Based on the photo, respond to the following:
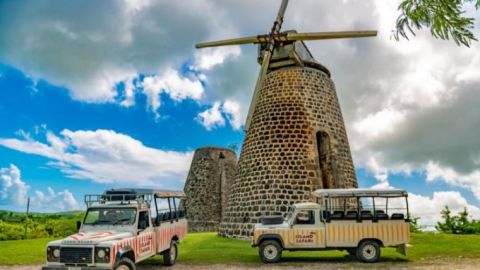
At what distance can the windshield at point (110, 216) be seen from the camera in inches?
440

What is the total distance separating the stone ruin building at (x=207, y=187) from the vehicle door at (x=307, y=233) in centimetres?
2308

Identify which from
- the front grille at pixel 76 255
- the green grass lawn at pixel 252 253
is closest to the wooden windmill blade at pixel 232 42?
the green grass lawn at pixel 252 253

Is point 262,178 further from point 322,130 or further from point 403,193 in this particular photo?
point 403,193

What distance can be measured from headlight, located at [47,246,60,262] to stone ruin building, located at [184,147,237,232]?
86.8ft

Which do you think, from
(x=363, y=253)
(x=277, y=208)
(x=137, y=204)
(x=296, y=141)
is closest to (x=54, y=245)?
(x=137, y=204)

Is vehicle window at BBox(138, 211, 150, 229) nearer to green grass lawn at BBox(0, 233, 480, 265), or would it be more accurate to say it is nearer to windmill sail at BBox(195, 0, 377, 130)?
green grass lawn at BBox(0, 233, 480, 265)

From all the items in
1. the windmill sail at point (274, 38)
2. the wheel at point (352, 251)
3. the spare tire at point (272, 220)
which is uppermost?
the windmill sail at point (274, 38)

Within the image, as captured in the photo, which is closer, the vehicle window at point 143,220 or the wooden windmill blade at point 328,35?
the vehicle window at point 143,220

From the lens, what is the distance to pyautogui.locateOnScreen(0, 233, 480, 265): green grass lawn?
47.3 feet

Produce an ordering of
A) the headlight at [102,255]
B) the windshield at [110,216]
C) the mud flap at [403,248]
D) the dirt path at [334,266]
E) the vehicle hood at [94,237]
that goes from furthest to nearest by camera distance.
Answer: the mud flap at [403,248], the dirt path at [334,266], the windshield at [110,216], the vehicle hood at [94,237], the headlight at [102,255]

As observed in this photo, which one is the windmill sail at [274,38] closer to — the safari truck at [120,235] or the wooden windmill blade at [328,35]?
the wooden windmill blade at [328,35]

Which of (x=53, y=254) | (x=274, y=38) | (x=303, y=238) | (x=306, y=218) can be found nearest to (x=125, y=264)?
(x=53, y=254)

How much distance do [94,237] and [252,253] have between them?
25.6 feet

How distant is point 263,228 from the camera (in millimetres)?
14148
